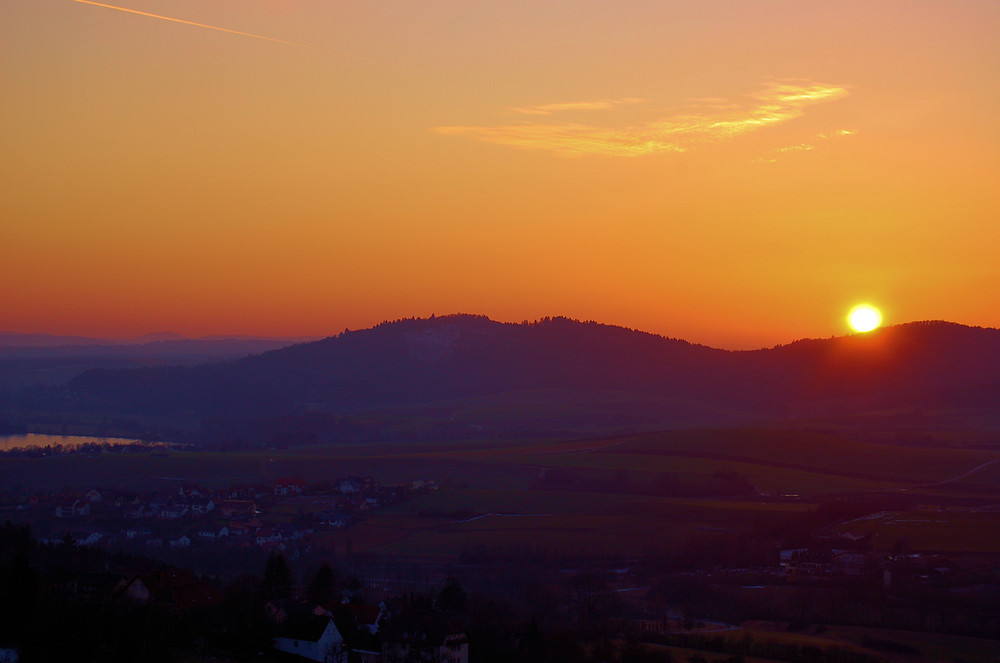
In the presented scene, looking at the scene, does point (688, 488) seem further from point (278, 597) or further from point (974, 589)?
point (278, 597)

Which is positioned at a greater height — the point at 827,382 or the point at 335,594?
the point at 827,382

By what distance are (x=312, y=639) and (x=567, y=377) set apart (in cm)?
10249

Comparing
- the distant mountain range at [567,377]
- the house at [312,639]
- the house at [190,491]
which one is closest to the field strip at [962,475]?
the distant mountain range at [567,377]

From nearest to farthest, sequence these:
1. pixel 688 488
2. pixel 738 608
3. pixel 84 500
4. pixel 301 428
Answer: pixel 738 608
pixel 84 500
pixel 688 488
pixel 301 428

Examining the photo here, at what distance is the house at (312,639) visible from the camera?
24359mm

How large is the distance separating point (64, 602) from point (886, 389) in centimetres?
9000

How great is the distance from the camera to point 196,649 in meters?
23.4

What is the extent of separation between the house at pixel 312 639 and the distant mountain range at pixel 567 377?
242 ft

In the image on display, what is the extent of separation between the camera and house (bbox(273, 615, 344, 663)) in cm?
2436

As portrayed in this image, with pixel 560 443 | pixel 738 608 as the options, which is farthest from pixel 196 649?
pixel 560 443

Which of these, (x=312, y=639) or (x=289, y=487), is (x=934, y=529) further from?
(x=289, y=487)

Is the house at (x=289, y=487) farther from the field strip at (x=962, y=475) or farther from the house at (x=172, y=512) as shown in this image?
the field strip at (x=962, y=475)

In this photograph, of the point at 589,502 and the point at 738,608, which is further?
the point at 589,502

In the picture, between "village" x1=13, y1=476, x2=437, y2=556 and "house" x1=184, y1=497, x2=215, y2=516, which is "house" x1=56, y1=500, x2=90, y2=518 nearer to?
"village" x1=13, y1=476, x2=437, y2=556
